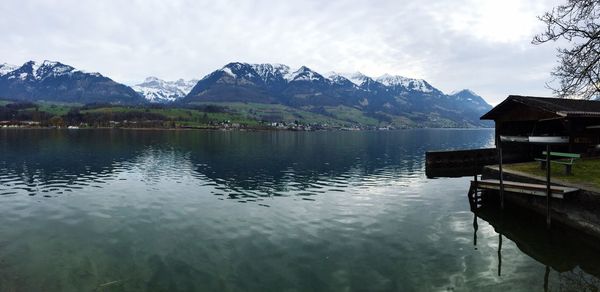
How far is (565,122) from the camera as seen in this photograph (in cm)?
4362

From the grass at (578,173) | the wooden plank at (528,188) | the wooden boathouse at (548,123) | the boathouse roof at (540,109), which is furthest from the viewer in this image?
the wooden boathouse at (548,123)

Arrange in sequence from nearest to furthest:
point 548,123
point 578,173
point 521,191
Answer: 1. point 521,191
2. point 578,173
3. point 548,123

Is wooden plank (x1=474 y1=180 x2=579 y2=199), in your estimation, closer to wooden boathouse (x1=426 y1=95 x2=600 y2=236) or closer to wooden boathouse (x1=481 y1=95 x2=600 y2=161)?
wooden boathouse (x1=426 y1=95 x2=600 y2=236)

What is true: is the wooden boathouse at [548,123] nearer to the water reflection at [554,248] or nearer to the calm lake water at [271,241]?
the calm lake water at [271,241]

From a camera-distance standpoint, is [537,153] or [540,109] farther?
→ [537,153]

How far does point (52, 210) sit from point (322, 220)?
21530 millimetres

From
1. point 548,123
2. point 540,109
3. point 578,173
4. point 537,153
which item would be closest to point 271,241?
point 578,173

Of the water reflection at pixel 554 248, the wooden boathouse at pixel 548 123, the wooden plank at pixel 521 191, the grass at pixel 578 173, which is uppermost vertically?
the wooden boathouse at pixel 548 123

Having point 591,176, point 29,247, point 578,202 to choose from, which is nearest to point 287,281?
point 29,247

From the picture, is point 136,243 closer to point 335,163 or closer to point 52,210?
point 52,210

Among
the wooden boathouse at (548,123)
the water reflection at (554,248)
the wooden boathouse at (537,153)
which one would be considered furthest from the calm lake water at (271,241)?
the wooden boathouse at (548,123)

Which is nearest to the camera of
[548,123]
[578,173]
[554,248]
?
[554,248]

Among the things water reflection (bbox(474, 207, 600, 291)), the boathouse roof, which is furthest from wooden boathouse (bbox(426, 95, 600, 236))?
water reflection (bbox(474, 207, 600, 291))

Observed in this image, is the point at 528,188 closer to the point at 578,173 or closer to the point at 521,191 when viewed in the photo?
the point at 521,191
